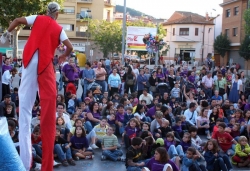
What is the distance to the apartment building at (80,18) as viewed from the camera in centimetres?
5694

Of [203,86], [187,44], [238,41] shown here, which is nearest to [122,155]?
[203,86]

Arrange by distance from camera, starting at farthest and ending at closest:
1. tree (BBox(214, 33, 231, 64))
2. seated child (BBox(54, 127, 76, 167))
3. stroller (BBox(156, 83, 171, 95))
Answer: tree (BBox(214, 33, 231, 64)) → stroller (BBox(156, 83, 171, 95)) → seated child (BBox(54, 127, 76, 167))

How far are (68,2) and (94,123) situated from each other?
159 ft

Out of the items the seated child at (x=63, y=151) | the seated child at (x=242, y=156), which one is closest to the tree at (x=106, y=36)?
the seated child at (x=242, y=156)

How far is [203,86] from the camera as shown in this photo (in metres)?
15.7

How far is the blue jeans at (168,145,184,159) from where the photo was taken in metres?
8.61

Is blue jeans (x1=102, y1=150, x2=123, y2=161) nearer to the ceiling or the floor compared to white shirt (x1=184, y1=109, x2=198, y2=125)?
nearer to the floor

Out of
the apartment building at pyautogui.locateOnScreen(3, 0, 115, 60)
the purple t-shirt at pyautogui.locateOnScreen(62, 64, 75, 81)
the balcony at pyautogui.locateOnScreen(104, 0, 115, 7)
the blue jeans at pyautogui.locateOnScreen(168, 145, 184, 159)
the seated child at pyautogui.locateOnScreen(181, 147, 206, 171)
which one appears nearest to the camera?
the seated child at pyautogui.locateOnScreen(181, 147, 206, 171)

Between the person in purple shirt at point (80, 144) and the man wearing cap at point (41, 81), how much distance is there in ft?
15.8

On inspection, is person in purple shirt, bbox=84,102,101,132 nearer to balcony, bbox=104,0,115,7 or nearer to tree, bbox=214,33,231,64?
tree, bbox=214,33,231,64

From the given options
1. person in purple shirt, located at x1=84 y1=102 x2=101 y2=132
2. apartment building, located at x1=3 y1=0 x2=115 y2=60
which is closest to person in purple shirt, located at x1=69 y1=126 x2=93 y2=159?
person in purple shirt, located at x1=84 y1=102 x2=101 y2=132

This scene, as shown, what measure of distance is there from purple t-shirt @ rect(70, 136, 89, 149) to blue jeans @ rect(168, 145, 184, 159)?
6.04ft

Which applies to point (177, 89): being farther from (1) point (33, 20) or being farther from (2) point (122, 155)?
(1) point (33, 20)

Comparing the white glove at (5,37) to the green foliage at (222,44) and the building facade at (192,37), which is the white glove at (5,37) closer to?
the green foliage at (222,44)
